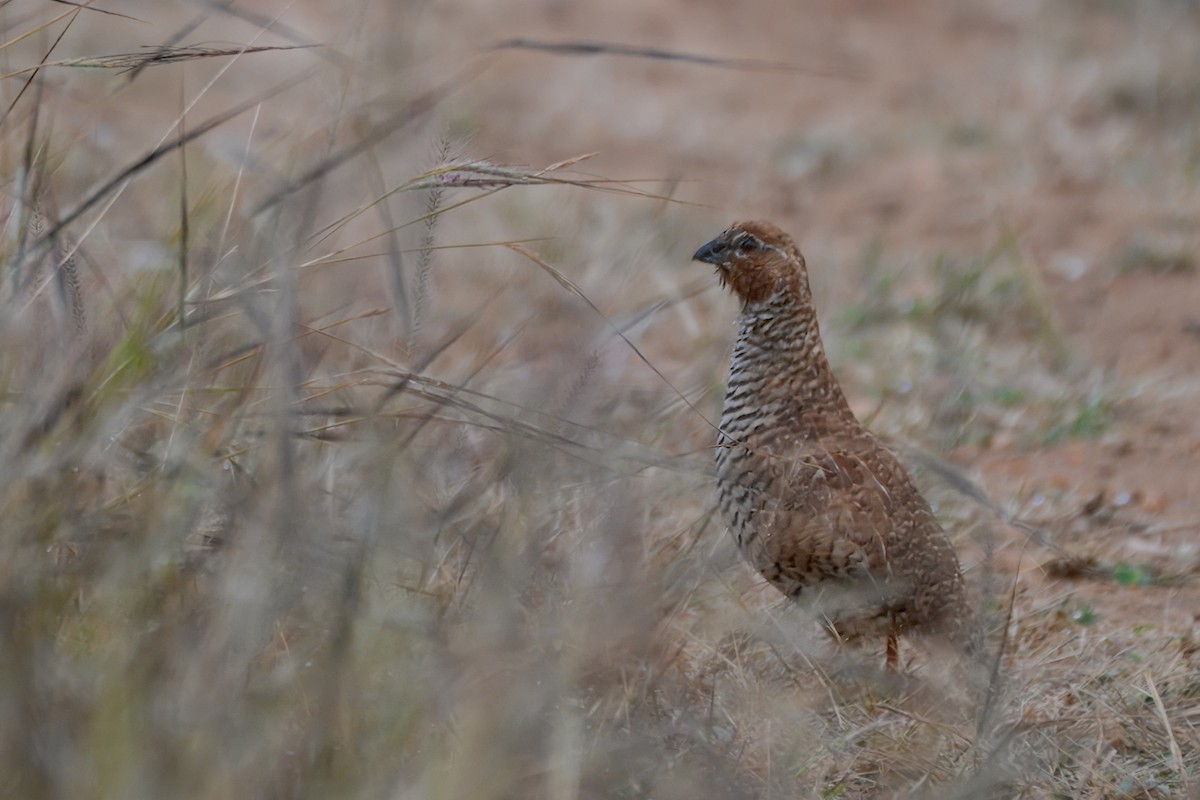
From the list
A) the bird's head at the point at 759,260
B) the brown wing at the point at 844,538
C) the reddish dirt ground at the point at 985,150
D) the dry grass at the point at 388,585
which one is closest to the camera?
the dry grass at the point at 388,585

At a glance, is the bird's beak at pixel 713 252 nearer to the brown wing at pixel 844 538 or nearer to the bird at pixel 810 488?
the bird at pixel 810 488

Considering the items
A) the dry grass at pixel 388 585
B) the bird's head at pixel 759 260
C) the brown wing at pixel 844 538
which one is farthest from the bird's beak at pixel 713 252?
the brown wing at pixel 844 538

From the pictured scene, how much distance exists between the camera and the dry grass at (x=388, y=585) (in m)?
2.10

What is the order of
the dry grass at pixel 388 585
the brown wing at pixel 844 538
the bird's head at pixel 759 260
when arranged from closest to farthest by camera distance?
the dry grass at pixel 388 585 → the brown wing at pixel 844 538 → the bird's head at pixel 759 260

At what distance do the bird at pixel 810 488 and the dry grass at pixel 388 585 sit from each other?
0.14 m

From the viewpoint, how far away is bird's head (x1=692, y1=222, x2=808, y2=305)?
357cm

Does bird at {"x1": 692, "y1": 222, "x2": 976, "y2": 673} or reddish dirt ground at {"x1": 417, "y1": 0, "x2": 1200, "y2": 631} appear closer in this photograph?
bird at {"x1": 692, "y1": 222, "x2": 976, "y2": 673}

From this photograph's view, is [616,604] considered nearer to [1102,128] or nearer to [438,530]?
[438,530]

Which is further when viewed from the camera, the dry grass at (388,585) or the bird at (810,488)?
the bird at (810,488)

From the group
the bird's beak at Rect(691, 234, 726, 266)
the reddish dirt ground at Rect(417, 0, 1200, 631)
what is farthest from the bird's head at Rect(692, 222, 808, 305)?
the reddish dirt ground at Rect(417, 0, 1200, 631)

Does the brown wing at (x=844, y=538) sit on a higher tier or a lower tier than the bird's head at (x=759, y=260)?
lower

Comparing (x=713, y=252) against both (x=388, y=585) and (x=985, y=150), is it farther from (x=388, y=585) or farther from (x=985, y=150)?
(x=985, y=150)

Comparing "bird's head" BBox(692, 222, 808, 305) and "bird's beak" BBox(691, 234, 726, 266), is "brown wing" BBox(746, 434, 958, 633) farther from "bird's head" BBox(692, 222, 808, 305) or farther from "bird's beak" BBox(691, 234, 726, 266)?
"bird's beak" BBox(691, 234, 726, 266)

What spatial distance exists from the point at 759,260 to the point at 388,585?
1.49 m
